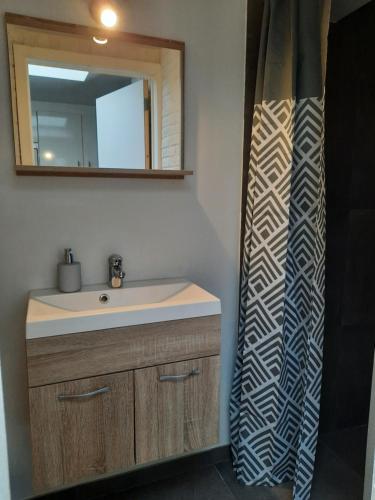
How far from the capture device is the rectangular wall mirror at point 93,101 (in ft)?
4.46

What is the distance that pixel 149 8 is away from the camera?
1.48m

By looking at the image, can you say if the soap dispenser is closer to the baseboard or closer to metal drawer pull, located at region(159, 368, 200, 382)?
metal drawer pull, located at region(159, 368, 200, 382)

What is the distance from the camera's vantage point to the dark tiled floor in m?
1.65

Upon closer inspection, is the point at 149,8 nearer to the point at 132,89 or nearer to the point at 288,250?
the point at 132,89

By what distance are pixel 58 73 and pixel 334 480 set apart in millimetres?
2192

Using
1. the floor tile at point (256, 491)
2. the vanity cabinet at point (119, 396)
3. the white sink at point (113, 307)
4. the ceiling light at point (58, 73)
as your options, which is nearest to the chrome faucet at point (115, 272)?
the white sink at point (113, 307)

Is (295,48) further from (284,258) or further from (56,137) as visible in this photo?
(56,137)

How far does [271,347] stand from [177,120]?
1073 millimetres

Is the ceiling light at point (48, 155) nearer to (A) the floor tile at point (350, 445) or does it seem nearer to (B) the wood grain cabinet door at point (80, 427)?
(B) the wood grain cabinet door at point (80, 427)

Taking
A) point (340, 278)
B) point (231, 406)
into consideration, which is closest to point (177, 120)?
point (340, 278)

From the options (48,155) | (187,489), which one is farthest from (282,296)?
(48,155)

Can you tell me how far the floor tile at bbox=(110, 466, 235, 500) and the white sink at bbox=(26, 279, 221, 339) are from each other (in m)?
0.91

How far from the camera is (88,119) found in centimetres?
145

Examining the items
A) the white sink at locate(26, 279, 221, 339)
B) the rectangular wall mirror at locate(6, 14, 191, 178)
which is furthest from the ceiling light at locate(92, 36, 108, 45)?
the white sink at locate(26, 279, 221, 339)
